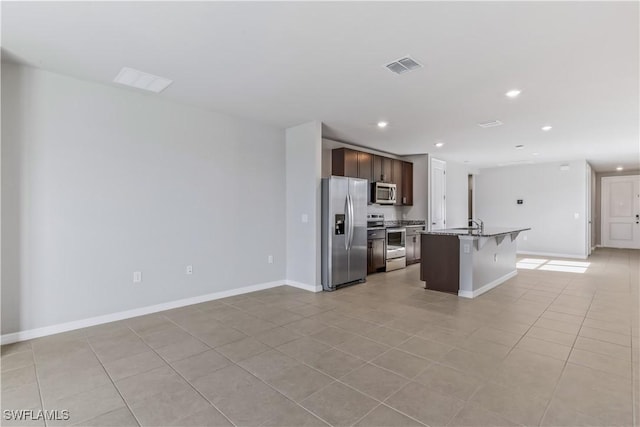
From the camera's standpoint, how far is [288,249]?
18.1ft

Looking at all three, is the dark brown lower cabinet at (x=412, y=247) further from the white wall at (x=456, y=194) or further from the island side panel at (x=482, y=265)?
the island side panel at (x=482, y=265)

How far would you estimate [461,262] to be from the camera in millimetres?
4867

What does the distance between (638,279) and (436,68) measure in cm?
606

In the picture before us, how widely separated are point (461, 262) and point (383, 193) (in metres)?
2.67

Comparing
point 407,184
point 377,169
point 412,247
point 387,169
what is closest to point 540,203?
point 407,184

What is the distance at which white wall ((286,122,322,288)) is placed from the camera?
5.06 meters

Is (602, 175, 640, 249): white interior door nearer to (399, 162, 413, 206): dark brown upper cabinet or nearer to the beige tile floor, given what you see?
(399, 162, 413, 206): dark brown upper cabinet

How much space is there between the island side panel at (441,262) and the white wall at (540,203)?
6126 mm

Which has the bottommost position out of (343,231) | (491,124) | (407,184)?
(343,231)

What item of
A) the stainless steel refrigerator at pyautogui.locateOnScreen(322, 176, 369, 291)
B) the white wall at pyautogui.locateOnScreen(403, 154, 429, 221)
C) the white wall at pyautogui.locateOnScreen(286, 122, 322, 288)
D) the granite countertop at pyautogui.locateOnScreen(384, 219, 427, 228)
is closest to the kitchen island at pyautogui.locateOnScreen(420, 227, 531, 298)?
the stainless steel refrigerator at pyautogui.locateOnScreen(322, 176, 369, 291)

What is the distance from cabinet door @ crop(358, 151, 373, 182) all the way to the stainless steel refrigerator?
3.22ft

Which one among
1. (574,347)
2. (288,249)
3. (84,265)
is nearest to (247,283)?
(288,249)

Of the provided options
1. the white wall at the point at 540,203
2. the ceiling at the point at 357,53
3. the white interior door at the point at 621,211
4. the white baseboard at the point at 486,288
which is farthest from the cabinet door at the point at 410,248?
the white interior door at the point at 621,211

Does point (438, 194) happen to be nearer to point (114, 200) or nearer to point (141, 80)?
point (141, 80)
